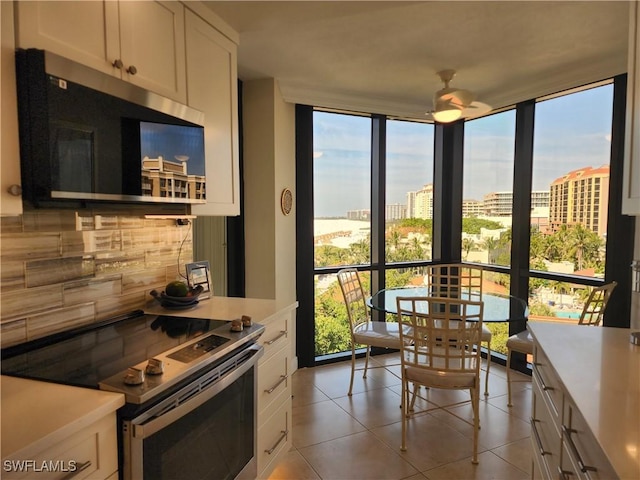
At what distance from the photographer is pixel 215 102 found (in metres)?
2.20

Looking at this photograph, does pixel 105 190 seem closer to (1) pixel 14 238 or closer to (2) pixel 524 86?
(1) pixel 14 238

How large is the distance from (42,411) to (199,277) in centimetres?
131

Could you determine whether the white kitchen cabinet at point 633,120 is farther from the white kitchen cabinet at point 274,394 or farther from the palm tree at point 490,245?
the palm tree at point 490,245

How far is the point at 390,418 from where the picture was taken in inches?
113

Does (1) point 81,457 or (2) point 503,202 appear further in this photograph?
(2) point 503,202

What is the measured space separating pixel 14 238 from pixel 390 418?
2516mm

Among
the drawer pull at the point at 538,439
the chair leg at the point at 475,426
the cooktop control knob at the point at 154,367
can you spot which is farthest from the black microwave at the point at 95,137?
the chair leg at the point at 475,426

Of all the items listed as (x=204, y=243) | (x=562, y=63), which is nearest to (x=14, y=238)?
(x=204, y=243)

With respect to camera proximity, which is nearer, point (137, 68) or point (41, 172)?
point (41, 172)

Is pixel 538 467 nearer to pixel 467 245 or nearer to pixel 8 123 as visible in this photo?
pixel 8 123

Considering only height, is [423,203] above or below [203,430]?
above

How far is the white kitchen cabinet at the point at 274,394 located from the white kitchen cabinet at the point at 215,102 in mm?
767

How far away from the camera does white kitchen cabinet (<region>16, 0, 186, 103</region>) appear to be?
4.00ft

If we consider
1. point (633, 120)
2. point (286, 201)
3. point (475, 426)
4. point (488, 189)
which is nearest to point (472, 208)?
point (488, 189)
